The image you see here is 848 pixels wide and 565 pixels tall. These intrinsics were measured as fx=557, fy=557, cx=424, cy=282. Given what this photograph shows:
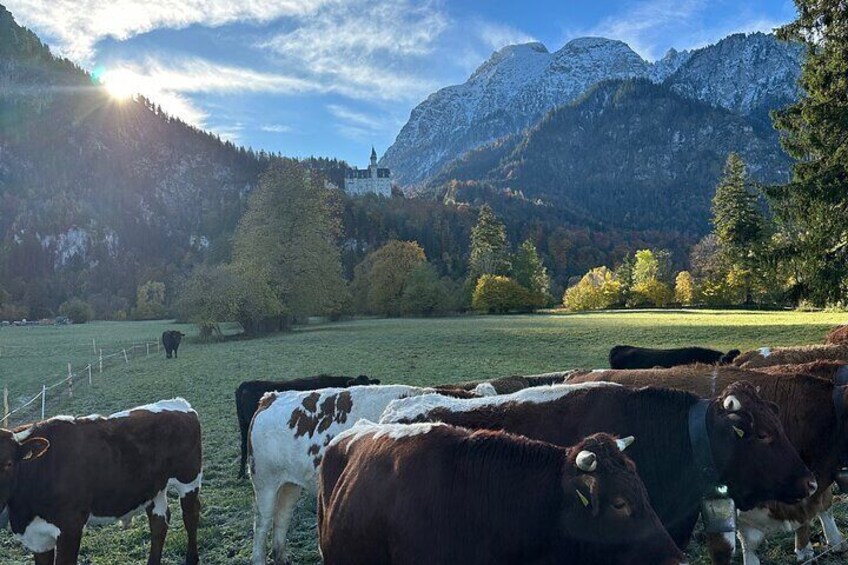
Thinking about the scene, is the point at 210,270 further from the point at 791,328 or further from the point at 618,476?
the point at 618,476

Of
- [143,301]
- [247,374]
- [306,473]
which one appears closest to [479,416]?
[306,473]

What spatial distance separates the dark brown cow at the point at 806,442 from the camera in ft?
19.6

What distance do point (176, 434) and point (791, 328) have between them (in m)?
36.2

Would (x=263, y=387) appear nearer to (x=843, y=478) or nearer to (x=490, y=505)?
(x=490, y=505)

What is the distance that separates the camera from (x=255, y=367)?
27.4m

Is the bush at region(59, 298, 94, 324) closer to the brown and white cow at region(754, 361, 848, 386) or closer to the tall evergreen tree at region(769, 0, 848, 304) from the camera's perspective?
the tall evergreen tree at region(769, 0, 848, 304)

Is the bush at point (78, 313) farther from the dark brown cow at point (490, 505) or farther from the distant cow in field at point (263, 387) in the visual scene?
the dark brown cow at point (490, 505)

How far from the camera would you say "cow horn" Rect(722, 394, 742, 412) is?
15.6ft

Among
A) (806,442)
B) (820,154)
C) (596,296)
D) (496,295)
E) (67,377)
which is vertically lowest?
(67,377)

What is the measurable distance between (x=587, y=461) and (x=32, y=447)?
228 inches

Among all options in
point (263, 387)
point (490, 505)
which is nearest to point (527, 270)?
point (263, 387)

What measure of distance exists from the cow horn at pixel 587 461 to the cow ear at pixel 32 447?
221 inches

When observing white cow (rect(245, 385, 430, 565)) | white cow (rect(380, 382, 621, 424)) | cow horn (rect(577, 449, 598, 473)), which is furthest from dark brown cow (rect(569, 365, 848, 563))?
white cow (rect(245, 385, 430, 565))

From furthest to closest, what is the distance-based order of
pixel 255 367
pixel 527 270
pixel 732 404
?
pixel 527 270, pixel 255 367, pixel 732 404
